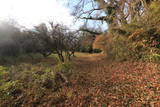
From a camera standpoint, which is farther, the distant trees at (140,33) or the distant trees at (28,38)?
the distant trees at (28,38)

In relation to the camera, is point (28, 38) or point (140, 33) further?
point (28, 38)

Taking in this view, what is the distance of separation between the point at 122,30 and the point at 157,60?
2.97 m

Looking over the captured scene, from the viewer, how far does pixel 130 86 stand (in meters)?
3.47

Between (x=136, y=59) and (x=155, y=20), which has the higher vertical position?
(x=155, y=20)

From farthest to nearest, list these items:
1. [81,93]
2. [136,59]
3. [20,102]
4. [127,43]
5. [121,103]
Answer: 1. [127,43]
2. [136,59]
3. [81,93]
4. [20,102]
5. [121,103]

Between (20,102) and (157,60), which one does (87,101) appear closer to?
(20,102)

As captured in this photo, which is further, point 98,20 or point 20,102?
point 98,20

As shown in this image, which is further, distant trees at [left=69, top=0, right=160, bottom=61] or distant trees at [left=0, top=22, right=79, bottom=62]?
distant trees at [left=0, top=22, right=79, bottom=62]

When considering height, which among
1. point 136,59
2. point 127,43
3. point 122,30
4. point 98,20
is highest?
point 98,20

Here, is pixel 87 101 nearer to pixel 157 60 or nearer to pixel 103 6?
pixel 157 60

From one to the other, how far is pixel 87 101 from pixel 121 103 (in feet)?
2.94

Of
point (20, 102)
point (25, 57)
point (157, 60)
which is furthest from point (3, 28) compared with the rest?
point (157, 60)

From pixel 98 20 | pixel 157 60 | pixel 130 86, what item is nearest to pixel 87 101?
pixel 130 86

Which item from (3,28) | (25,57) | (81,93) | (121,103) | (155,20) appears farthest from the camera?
(25,57)
